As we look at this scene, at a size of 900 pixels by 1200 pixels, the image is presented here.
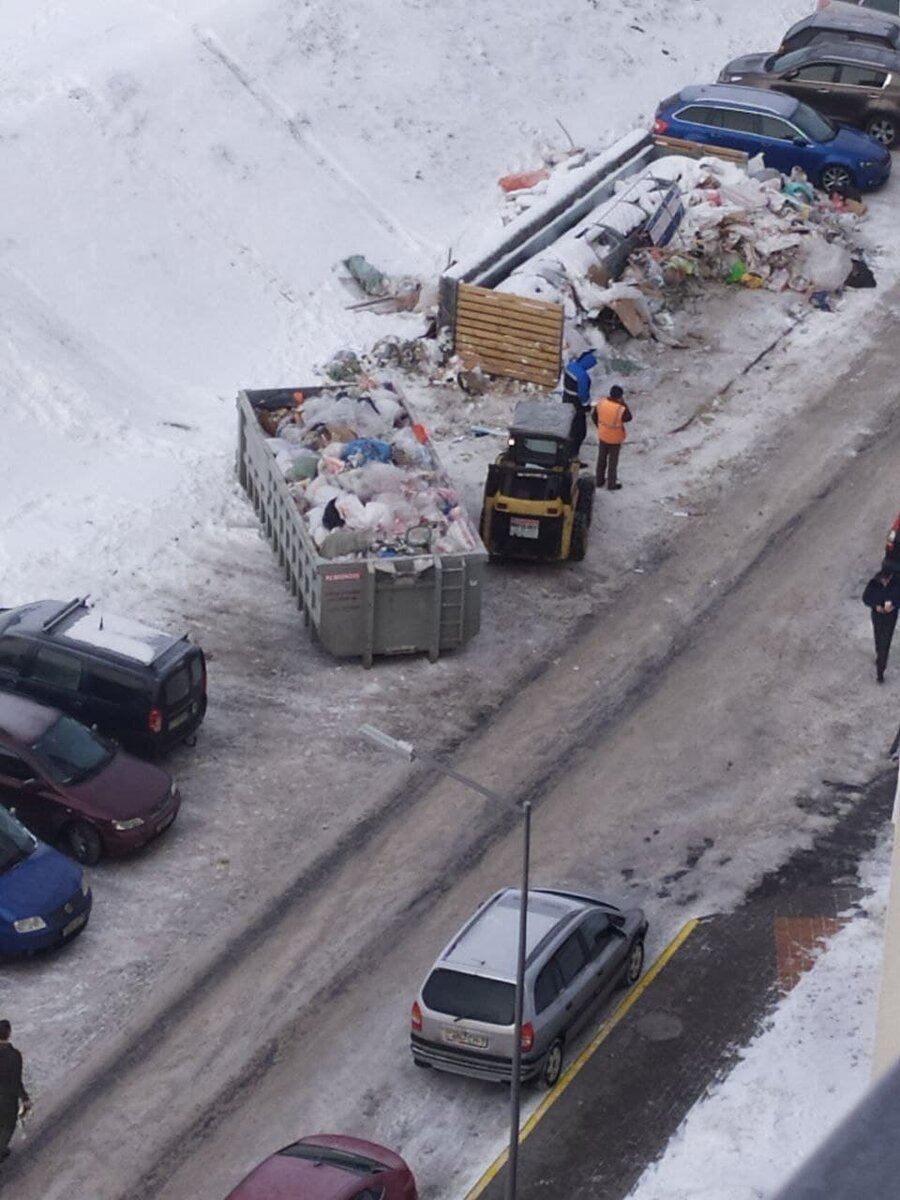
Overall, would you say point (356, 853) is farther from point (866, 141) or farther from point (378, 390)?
point (866, 141)

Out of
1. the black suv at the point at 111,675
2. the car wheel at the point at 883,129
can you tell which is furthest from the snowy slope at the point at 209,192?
the car wheel at the point at 883,129

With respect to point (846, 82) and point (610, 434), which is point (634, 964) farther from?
point (846, 82)

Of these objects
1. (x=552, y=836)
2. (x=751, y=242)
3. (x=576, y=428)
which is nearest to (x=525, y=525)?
(x=576, y=428)

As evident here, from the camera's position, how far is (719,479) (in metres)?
27.8

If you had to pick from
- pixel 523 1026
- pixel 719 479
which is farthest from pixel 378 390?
pixel 523 1026

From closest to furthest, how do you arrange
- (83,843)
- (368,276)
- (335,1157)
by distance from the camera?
1. (335,1157)
2. (83,843)
3. (368,276)

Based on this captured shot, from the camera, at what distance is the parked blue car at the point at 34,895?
18438mm

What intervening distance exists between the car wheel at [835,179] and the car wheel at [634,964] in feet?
65.9

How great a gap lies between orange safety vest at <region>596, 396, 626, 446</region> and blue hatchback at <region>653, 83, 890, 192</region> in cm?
1044

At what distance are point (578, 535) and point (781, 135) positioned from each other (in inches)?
501

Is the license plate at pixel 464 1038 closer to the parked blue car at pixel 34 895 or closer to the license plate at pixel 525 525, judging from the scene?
the parked blue car at pixel 34 895

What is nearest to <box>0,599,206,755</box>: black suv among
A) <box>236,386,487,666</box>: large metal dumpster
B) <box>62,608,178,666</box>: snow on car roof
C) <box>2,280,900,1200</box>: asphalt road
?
<box>62,608,178,666</box>: snow on car roof

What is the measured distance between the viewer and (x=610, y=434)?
26.6 m

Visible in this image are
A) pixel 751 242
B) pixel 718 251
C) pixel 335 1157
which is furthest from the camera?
pixel 751 242
